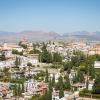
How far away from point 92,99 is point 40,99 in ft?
8.45

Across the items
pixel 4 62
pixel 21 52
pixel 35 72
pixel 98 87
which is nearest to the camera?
pixel 98 87

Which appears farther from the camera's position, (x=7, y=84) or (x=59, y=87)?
(x=7, y=84)

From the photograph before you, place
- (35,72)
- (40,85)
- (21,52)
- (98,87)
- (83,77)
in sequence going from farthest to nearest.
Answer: (21,52)
(35,72)
(83,77)
(40,85)
(98,87)

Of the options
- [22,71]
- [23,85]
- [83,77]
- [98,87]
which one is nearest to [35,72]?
[22,71]

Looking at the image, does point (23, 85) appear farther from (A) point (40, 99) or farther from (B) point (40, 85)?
(A) point (40, 99)

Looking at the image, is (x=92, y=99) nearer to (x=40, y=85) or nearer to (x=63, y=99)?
(x=63, y=99)

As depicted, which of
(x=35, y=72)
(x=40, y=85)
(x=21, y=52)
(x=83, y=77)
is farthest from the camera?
(x=21, y=52)

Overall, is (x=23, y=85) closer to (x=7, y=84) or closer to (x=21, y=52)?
(x=7, y=84)

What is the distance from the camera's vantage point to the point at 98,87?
1886 centimetres

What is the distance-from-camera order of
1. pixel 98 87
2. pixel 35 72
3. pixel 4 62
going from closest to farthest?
1. pixel 98 87
2. pixel 35 72
3. pixel 4 62

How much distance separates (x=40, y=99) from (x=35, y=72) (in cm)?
878

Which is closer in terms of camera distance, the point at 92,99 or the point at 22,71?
the point at 92,99

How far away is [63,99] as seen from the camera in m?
17.3

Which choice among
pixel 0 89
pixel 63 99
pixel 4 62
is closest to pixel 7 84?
pixel 0 89
